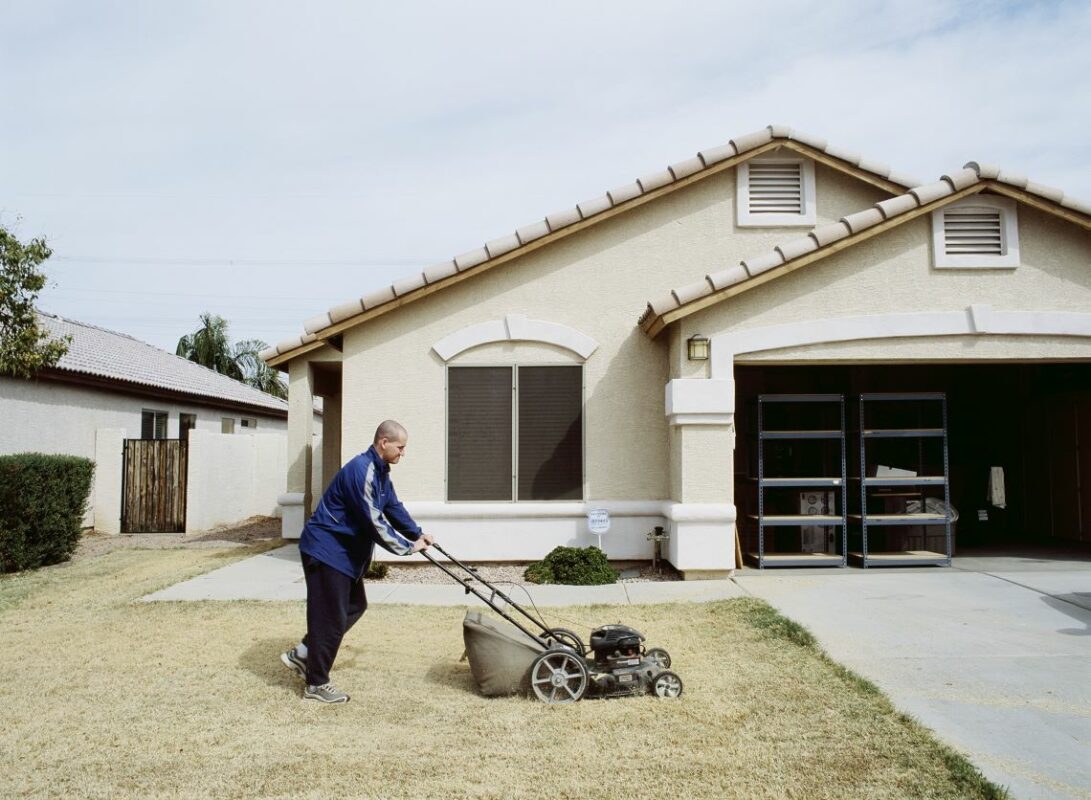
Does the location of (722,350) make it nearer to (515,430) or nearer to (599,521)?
(599,521)

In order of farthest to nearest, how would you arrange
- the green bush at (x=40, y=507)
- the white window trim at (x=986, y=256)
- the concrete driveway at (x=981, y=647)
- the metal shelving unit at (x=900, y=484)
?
1. the green bush at (x=40, y=507)
2. the metal shelving unit at (x=900, y=484)
3. the white window trim at (x=986, y=256)
4. the concrete driveway at (x=981, y=647)

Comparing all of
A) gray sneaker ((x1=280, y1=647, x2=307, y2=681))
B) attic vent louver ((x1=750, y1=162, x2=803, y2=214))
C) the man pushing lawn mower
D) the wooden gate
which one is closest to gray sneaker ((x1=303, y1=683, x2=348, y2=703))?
the man pushing lawn mower

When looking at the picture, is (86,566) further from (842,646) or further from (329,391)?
(842,646)

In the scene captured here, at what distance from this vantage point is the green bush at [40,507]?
11000mm

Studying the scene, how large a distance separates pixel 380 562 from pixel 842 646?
6019mm

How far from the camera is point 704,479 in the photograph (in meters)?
9.57

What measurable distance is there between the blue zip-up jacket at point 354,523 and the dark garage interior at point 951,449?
20.1 ft

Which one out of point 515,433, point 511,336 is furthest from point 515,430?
point 511,336

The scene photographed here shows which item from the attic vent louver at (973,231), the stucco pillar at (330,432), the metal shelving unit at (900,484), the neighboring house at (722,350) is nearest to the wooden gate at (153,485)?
the stucco pillar at (330,432)

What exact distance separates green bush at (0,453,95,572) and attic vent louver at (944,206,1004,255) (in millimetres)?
12221

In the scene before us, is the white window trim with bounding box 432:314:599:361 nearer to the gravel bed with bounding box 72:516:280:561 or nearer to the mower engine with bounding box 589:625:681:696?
the mower engine with bounding box 589:625:681:696

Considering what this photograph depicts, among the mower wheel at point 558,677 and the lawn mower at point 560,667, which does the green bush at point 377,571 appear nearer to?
the lawn mower at point 560,667

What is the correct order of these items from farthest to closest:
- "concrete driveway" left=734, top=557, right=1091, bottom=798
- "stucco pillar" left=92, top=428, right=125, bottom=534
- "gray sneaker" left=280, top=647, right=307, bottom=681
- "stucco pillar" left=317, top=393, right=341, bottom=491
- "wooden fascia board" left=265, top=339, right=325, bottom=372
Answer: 1. "stucco pillar" left=92, top=428, right=125, bottom=534
2. "stucco pillar" left=317, top=393, right=341, bottom=491
3. "wooden fascia board" left=265, top=339, right=325, bottom=372
4. "gray sneaker" left=280, top=647, right=307, bottom=681
5. "concrete driveway" left=734, top=557, right=1091, bottom=798

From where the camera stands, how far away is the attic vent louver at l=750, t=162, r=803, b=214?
11641 mm
